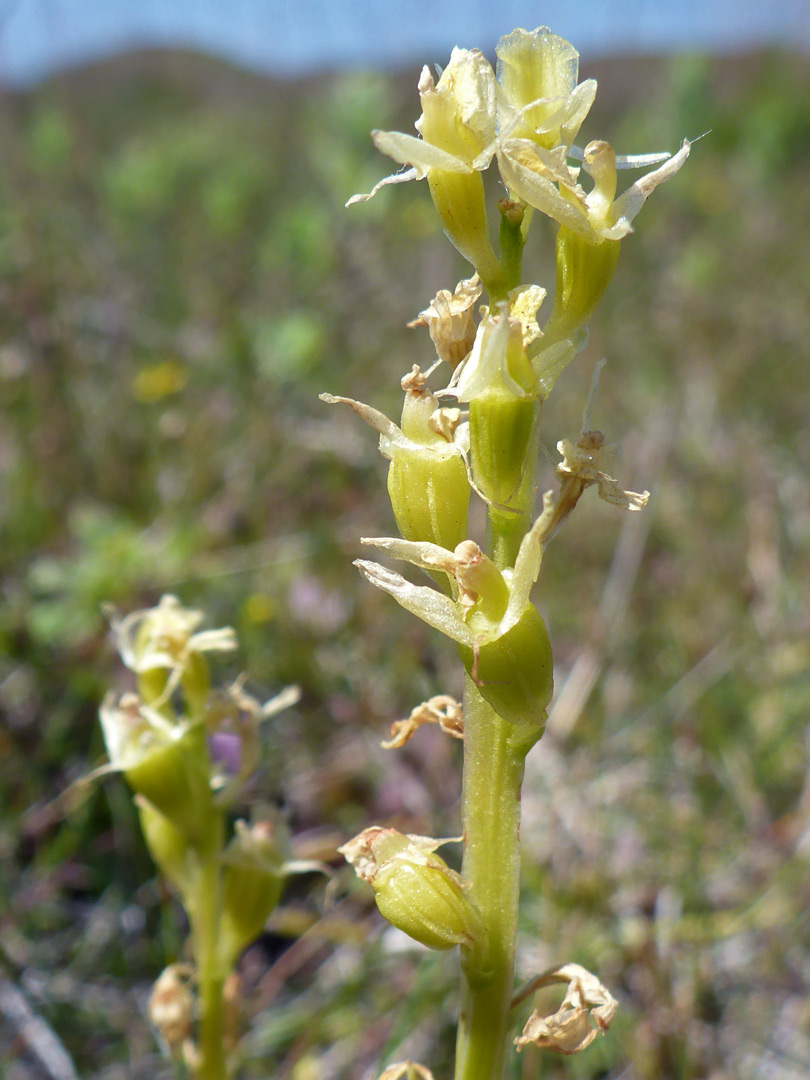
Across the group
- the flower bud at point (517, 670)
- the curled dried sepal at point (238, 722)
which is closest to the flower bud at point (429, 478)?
the flower bud at point (517, 670)

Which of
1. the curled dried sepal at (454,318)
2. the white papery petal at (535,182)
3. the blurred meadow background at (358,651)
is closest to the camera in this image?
the white papery petal at (535,182)

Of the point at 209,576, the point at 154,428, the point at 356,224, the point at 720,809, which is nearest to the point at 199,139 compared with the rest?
the point at 356,224

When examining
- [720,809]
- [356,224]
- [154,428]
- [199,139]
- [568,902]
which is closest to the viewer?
[568,902]

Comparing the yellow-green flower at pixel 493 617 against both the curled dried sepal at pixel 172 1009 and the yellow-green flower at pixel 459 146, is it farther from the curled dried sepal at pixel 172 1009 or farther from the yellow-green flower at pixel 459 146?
the curled dried sepal at pixel 172 1009

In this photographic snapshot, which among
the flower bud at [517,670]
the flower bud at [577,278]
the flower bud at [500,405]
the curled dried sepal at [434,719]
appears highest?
the flower bud at [577,278]

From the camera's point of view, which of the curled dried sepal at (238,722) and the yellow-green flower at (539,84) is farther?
the curled dried sepal at (238,722)

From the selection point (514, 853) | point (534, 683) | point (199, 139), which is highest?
point (534, 683)

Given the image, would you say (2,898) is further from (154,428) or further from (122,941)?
(154,428)
